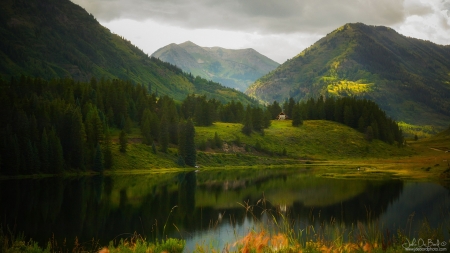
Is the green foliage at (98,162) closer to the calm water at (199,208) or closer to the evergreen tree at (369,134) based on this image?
the calm water at (199,208)

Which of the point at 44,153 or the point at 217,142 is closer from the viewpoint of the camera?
the point at 44,153

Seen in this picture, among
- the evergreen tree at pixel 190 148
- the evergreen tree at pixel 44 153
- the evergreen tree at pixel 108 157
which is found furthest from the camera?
the evergreen tree at pixel 190 148

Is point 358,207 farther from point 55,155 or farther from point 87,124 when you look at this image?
point 87,124

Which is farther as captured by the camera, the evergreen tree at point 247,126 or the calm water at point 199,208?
the evergreen tree at point 247,126

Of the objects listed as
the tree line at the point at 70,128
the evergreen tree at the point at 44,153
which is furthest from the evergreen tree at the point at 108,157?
the evergreen tree at the point at 44,153

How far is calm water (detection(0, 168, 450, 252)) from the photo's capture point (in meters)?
36.9

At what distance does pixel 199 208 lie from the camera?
5375cm

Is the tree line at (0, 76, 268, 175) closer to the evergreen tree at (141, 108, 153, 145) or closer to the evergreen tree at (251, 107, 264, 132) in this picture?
the evergreen tree at (141, 108, 153, 145)

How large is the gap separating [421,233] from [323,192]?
48259mm

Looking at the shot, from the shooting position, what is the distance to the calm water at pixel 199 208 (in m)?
36.9

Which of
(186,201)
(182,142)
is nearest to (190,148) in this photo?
(182,142)

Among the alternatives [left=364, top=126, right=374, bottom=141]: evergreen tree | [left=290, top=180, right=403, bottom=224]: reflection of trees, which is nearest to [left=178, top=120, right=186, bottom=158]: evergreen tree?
[left=290, top=180, right=403, bottom=224]: reflection of trees

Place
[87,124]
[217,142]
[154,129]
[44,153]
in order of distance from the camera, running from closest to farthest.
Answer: [44,153] → [87,124] → [154,129] → [217,142]

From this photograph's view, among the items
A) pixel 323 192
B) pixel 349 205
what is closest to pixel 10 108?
pixel 323 192
